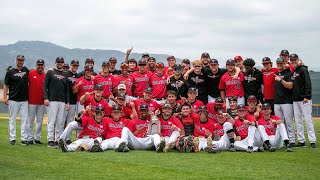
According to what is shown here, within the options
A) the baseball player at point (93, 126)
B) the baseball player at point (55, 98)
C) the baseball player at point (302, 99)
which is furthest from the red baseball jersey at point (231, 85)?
the baseball player at point (55, 98)

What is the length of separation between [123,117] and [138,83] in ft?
3.87

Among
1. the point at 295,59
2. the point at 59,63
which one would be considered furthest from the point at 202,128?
the point at 59,63

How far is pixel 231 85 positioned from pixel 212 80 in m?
0.57

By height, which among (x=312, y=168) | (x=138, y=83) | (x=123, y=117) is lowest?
(x=312, y=168)

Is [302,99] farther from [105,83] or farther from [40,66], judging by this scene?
[40,66]

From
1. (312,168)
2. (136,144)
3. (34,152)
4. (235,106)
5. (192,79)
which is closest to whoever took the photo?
(312,168)

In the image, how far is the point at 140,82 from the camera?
37.5 ft

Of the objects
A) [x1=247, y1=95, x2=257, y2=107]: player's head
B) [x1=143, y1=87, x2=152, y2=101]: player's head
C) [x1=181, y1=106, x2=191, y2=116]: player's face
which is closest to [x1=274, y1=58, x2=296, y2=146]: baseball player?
[x1=247, y1=95, x2=257, y2=107]: player's head

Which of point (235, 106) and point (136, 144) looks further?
point (235, 106)

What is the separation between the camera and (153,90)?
11.3 metres

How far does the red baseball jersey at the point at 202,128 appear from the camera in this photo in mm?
10055

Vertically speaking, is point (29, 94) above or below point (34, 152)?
above

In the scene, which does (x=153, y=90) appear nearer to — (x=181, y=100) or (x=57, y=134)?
(x=181, y=100)

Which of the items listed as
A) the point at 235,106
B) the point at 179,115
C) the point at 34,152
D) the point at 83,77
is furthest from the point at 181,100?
the point at 34,152
